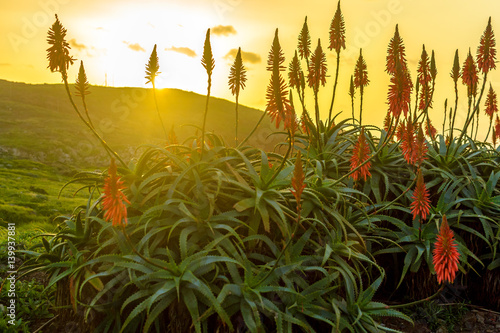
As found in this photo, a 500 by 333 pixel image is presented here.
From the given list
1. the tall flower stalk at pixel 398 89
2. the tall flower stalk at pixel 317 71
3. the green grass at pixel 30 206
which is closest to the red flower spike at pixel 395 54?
the tall flower stalk at pixel 398 89

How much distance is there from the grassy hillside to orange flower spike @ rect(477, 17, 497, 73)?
1863 centimetres

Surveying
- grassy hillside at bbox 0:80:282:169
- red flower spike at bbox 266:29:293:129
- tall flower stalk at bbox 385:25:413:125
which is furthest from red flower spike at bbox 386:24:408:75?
grassy hillside at bbox 0:80:282:169

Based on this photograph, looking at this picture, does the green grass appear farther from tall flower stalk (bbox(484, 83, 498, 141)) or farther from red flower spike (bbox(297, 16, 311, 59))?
tall flower stalk (bbox(484, 83, 498, 141))

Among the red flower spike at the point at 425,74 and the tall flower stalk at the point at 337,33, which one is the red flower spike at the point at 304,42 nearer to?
the tall flower stalk at the point at 337,33

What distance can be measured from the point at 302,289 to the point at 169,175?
157 cm

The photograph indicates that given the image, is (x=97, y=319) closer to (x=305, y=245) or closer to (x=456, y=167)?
(x=305, y=245)

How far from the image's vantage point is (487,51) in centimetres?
498

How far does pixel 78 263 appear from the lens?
3398 mm

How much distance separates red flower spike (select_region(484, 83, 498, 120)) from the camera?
249 inches

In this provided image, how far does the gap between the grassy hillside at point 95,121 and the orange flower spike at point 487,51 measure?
733 inches

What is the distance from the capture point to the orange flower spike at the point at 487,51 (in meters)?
4.98

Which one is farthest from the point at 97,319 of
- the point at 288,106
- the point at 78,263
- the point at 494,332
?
the point at 494,332

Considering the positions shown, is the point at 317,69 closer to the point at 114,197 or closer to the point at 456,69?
the point at 456,69

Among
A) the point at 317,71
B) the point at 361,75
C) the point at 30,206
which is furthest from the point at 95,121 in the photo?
the point at 317,71
